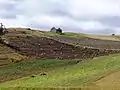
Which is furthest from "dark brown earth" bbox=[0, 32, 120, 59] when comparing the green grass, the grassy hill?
the green grass

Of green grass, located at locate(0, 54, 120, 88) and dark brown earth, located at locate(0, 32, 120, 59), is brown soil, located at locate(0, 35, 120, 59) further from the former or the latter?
green grass, located at locate(0, 54, 120, 88)

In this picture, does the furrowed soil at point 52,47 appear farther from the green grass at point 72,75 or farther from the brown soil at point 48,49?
Answer: the green grass at point 72,75

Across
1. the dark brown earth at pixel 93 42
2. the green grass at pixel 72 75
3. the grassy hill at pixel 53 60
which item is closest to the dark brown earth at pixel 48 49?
the grassy hill at pixel 53 60

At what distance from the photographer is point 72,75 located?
29297 mm

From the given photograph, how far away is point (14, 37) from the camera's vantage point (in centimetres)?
4425

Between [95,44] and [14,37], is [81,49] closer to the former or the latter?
[95,44]

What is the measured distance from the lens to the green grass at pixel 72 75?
25.9m

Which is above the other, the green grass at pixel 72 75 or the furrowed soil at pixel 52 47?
the furrowed soil at pixel 52 47

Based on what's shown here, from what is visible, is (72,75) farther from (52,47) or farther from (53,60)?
(52,47)

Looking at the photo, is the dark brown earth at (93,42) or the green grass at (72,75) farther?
the dark brown earth at (93,42)

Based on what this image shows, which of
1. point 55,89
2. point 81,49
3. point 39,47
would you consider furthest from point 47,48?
point 55,89

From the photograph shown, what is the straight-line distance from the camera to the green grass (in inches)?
1021

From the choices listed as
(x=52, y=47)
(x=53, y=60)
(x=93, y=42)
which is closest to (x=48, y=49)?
(x=52, y=47)

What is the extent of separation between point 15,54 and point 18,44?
2.35 metres
